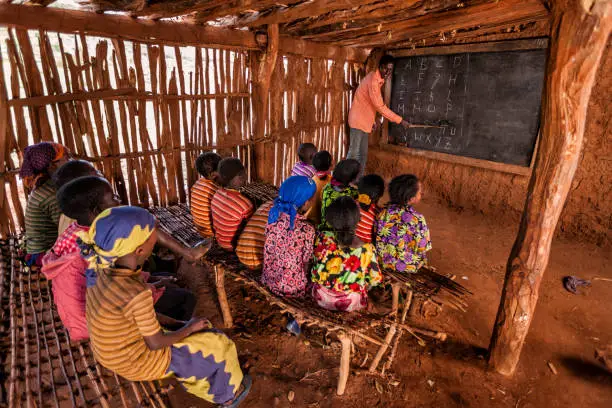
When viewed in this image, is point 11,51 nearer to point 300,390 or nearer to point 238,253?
point 238,253

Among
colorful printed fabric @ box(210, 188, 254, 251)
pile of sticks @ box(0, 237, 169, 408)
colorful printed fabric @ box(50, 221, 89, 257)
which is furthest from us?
colorful printed fabric @ box(210, 188, 254, 251)

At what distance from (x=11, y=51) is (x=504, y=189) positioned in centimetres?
585

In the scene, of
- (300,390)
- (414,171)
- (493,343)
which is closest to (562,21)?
(493,343)

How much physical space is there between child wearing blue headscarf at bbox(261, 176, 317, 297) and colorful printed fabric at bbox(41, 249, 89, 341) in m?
1.14

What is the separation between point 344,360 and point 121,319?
142 centimetres

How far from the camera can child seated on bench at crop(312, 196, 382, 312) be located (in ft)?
7.50

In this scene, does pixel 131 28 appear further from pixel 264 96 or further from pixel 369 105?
pixel 369 105

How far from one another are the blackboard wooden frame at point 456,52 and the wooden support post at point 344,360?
11.4 ft

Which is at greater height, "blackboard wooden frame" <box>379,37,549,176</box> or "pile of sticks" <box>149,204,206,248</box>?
"blackboard wooden frame" <box>379,37,549,176</box>

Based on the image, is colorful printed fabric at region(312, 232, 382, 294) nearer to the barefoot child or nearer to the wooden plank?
the barefoot child

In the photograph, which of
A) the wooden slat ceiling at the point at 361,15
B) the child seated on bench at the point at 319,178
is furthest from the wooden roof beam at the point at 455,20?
the child seated on bench at the point at 319,178

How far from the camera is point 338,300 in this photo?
2334 millimetres

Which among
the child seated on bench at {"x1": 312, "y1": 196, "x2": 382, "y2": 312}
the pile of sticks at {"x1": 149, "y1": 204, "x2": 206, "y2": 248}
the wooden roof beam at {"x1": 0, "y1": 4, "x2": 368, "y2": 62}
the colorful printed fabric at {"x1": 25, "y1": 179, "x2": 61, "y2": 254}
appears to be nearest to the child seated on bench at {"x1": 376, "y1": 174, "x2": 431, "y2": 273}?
the child seated on bench at {"x1": 312, "y1": 196, "x2": 382, "y2": 312}

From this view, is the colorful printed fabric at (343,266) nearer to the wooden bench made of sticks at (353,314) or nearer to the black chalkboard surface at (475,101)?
the wooden bench made of sticks at (353,314)
